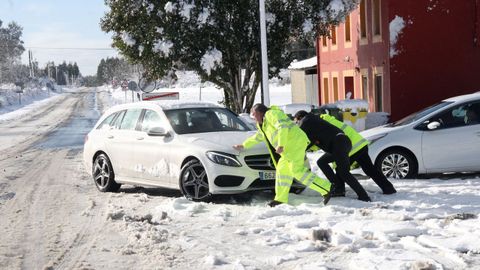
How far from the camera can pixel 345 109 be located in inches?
730

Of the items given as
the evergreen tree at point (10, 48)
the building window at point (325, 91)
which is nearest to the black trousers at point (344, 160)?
the building window at point (325, 91)

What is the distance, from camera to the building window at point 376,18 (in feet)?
70.8

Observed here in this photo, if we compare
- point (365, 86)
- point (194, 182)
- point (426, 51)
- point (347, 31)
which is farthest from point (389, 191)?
point (347, 31)

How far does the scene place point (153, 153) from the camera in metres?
9.99

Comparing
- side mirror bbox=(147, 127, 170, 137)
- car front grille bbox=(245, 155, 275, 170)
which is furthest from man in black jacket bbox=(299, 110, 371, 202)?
side mirror bbox=(147, 127, 170, 137)

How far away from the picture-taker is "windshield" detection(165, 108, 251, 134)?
10117mm

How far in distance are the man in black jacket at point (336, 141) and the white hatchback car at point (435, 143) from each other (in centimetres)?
212

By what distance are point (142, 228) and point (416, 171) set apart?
5.17m

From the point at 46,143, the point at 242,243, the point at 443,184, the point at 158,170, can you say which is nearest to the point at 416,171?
the point at 443,184

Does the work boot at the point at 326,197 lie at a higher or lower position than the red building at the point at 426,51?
lower

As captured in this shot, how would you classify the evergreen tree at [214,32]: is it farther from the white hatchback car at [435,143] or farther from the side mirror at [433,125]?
the side mirror at [433,125]

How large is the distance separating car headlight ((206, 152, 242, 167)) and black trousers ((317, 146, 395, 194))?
118 centimetres

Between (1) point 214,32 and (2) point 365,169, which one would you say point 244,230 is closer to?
(2) point 365,169

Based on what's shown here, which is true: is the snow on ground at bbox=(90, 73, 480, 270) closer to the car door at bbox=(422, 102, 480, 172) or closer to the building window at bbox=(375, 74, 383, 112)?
the car door at bbox=(422, 102, 480, 172)
